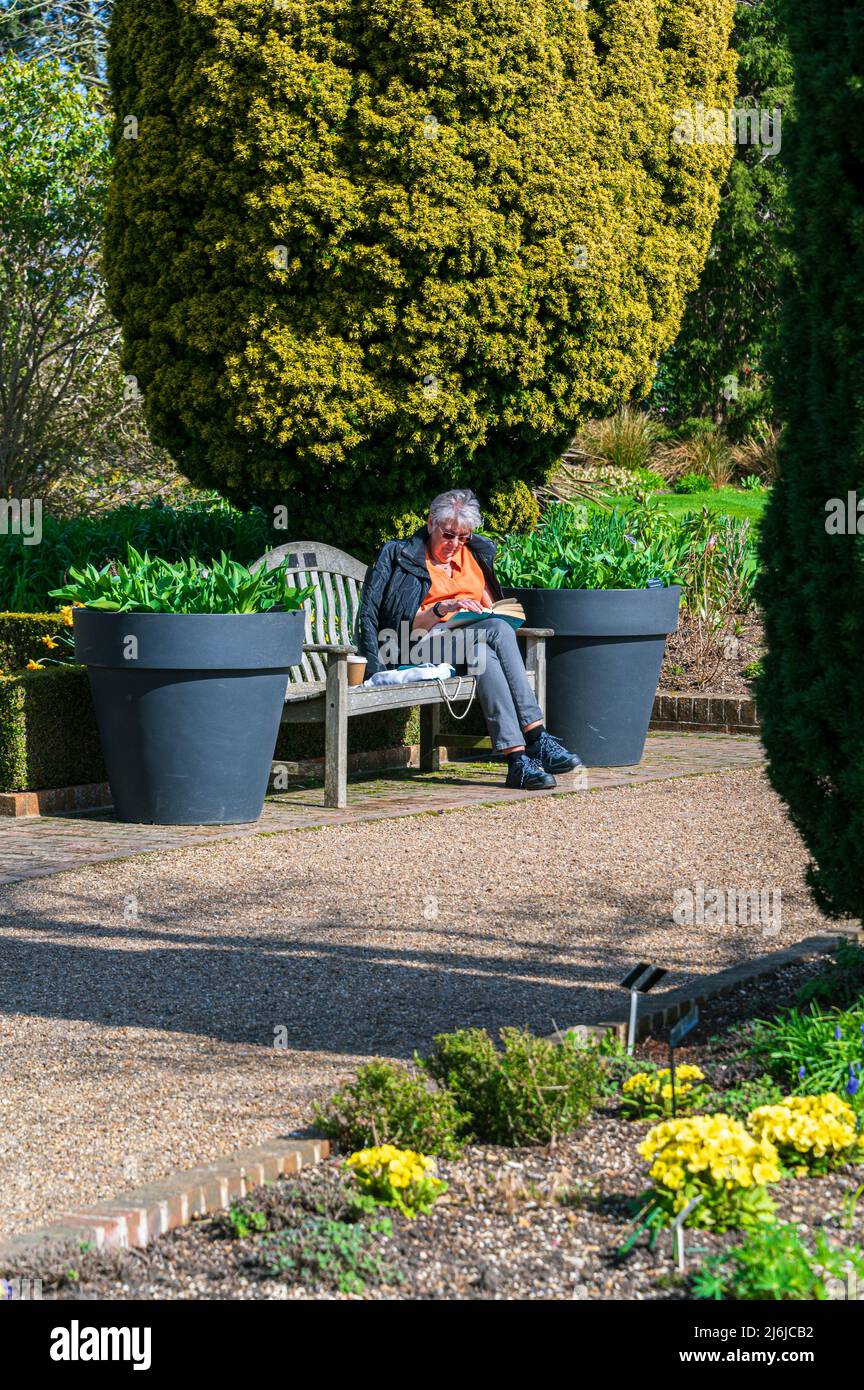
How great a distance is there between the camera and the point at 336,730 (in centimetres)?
838

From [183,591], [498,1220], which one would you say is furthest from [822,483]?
[183,591]

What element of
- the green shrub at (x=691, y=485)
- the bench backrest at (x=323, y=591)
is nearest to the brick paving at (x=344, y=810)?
the bench backrest at (x=323, y=591)

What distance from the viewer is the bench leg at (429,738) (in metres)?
9.52

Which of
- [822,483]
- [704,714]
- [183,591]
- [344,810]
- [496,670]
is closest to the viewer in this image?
[822,483]

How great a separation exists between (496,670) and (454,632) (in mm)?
345

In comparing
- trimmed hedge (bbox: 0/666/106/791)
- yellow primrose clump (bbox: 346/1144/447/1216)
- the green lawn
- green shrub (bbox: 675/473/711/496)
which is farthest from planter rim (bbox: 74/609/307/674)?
green shrub (bbox: 675/473/711/496)

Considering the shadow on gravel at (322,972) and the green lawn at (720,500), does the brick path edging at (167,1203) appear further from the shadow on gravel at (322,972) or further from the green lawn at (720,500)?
the green lawn at (720,500)

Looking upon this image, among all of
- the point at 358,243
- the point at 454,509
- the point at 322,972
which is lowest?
the point at 322,972

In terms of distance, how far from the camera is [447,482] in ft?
34.3

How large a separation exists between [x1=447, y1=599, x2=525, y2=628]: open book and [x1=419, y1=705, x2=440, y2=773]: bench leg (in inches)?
24.1

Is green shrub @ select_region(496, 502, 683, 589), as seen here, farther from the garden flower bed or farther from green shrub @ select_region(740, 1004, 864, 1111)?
the garden flower bed

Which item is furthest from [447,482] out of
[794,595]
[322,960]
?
[794,595]

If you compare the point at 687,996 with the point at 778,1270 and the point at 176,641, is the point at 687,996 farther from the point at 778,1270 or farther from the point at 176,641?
the point at 176,641

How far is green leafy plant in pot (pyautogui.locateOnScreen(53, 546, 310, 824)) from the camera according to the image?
7.62 metres
